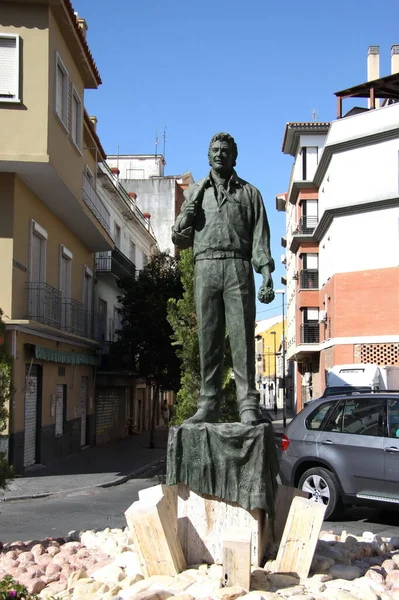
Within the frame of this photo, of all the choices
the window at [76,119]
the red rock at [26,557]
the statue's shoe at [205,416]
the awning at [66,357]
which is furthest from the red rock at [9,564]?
the window at [76,119]

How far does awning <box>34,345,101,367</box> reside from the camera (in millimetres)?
17531

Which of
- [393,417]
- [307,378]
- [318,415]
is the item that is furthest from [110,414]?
[393,417]

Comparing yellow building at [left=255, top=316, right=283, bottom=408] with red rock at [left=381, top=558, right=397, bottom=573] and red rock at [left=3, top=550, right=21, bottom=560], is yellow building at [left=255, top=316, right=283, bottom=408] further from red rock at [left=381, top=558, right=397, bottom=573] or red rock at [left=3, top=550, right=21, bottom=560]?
red rock at [left=381, top=558, right=397, bottom=573]

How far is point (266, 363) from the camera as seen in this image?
9794 cm

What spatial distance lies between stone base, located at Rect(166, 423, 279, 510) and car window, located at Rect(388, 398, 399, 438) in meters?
4.09

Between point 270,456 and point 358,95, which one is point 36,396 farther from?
point 358,95

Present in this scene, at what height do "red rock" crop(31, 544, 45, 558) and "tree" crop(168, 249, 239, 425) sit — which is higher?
"tree" crop(168, 249, 239, 425)

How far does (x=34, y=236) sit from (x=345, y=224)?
14776 mm

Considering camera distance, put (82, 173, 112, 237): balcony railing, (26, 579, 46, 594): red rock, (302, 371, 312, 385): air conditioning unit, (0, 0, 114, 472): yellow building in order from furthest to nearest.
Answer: (302, 371, 312, 385): air conditioning unit, (82, 173, 112, 237): balcony railing, (0, 0, 114, 472): yellow building, (26, 579, 46, 594): red rock

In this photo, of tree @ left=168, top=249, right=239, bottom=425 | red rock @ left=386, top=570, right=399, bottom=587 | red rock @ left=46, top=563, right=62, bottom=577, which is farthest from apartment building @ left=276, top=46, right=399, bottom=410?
red rock @ left=46, top=563, right=62, bottom=577

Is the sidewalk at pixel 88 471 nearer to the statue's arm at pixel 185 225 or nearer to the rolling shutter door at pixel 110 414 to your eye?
the rolling shutter door at pixel 110 414

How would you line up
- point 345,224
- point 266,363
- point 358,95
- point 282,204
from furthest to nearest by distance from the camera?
point 266,363, point 282,204, point 358,95, point 345,224

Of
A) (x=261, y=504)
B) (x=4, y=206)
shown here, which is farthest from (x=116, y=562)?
(x=4, y=206)

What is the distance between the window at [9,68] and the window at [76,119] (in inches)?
124
